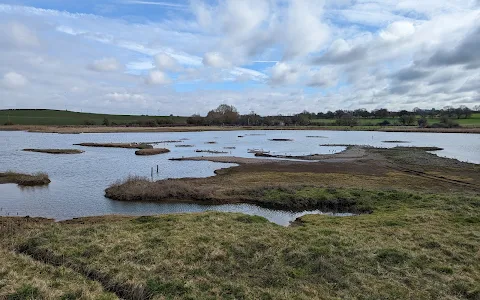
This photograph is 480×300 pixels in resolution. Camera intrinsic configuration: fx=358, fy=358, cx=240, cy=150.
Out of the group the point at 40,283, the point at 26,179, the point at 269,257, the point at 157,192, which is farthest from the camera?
the point at 26,179

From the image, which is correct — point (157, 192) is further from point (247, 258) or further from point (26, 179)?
point (247, 258)

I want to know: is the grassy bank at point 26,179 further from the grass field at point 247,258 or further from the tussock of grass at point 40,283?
the tussock of grass at point 40,283

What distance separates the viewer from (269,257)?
12969mm

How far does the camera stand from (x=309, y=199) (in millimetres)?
27594

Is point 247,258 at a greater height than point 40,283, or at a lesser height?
lesser

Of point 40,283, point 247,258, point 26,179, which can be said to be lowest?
point 26,179

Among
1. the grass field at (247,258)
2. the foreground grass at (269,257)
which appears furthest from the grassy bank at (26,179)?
the foreground grass at (269,257)

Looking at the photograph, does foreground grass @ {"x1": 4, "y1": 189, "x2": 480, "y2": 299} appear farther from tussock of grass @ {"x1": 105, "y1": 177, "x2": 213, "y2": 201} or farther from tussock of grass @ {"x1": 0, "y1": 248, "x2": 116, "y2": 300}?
tussock of grass @ {"x1": 105, "y1": 177, "x2": 213, "y2": 201}

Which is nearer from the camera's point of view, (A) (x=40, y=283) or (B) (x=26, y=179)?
(A) (x=40, y=283)

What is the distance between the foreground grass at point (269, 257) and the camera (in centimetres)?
1044

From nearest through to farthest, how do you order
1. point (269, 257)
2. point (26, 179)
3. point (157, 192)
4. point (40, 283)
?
1. point (40, 283)
2. point (269, 257)
3. point (157, 192)
4. point (26, 179)

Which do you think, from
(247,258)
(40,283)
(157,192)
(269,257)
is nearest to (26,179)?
(157,192)

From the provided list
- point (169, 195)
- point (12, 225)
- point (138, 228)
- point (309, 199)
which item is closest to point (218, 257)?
point (138, 228)

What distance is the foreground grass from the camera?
10438 mm
